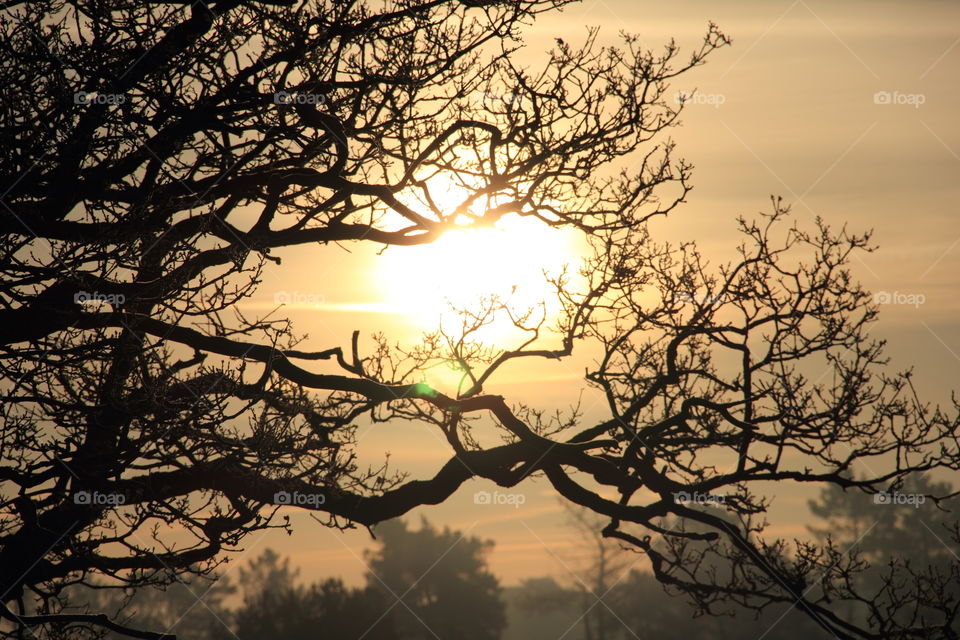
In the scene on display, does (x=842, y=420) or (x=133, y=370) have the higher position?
(x=133, y=370)

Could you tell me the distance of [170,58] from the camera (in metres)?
8.25

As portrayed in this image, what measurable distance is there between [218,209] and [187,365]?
2.19m

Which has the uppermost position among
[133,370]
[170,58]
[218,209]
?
[170,58]

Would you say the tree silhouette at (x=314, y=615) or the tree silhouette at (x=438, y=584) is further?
the tree silhouette at (x=438, y=584)

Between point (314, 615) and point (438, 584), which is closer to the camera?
point (314, 615)

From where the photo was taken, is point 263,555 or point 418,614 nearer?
point 418,614

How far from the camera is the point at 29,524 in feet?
28.1

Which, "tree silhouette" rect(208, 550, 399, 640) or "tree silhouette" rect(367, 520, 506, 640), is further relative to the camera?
"tree silhouette" rect(367, 520, 506, 640)

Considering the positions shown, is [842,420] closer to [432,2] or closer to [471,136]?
[471,136]

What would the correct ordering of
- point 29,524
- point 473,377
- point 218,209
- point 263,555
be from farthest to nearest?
1. point 263,555
2. point 473,377
3. point 218,209
4. point 29,524

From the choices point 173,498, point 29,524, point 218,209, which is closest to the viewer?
point 29,524

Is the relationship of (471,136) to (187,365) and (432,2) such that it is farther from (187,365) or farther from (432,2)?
(187,365)

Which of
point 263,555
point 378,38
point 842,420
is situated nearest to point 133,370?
point 378,38

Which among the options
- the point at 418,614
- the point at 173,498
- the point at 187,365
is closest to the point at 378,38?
the point at 187,365
